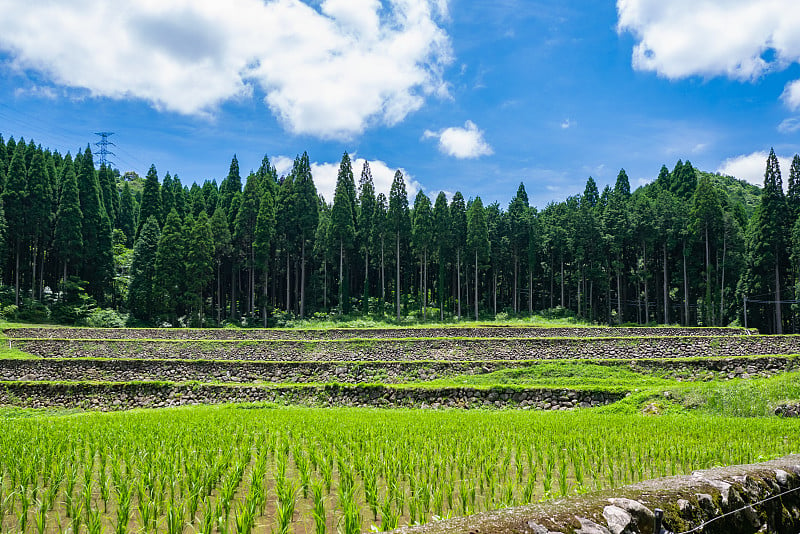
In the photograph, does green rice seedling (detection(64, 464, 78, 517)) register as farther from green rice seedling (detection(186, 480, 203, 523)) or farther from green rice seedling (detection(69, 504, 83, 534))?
green rice seedling (detection(186, 480, 203, 523))

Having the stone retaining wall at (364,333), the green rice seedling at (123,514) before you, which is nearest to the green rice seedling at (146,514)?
the green rice seedling at (123,514)

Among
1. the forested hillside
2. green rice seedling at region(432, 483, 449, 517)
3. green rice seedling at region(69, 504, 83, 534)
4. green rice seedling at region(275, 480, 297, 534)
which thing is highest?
the forested hillside

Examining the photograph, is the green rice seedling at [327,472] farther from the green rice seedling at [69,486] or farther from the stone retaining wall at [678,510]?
the stone retaining wall at [678,510]

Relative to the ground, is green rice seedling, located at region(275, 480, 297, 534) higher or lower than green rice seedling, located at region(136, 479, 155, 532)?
higher

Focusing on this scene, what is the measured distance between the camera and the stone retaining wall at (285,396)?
14797 mm

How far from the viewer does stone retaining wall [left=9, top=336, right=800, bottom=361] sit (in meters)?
20.7

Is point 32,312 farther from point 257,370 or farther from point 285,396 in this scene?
point 285,396

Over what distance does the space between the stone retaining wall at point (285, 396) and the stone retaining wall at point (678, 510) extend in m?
10.4

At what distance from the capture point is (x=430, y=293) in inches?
2223

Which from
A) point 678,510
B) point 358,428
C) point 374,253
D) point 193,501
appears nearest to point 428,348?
point 358,428

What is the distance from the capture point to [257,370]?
65.4 feet

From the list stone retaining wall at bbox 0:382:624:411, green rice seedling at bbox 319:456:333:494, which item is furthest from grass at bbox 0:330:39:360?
green rice seedling at bbox 319:456:333:494

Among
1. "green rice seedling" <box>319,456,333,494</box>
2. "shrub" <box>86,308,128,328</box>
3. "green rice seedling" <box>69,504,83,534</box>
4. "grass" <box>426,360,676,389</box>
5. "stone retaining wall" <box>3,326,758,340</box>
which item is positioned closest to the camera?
"green rice seedling" <box>69,504,83,534</box>

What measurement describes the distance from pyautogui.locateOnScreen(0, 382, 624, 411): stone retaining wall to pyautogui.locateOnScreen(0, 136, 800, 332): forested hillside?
24.1 meters
